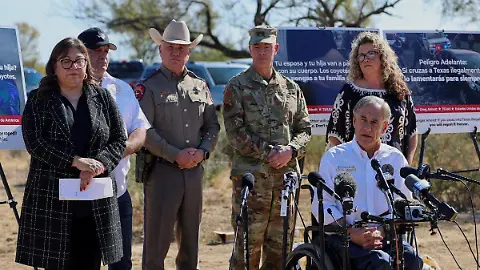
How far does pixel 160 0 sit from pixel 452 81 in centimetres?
1258

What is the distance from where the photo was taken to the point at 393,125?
6.36m

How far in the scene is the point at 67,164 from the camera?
195 inches

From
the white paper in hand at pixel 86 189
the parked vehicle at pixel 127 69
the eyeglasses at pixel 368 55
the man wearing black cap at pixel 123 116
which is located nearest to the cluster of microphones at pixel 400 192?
the white paper in hand at pixel 86 189

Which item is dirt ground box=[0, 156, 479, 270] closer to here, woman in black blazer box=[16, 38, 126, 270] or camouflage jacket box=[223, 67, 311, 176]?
camouflage jacket box=[223, 67, 311, 176]

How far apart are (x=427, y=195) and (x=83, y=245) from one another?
226 cm

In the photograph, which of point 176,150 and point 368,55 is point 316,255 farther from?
point 368,55

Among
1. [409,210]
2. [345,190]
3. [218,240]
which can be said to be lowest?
[218,240]

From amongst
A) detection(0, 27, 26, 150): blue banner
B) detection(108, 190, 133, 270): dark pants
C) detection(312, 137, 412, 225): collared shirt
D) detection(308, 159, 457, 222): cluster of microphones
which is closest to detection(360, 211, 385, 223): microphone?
detection(308, 159, 457, 222): cluster of microphones

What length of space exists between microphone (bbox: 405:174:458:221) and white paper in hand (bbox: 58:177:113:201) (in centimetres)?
191

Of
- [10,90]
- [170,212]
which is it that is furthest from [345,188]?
[10,90]

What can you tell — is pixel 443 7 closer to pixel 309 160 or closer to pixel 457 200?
pixel 309 160

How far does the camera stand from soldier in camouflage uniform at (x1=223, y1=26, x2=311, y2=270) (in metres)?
6.29

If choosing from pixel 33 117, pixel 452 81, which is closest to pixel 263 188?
pixel 33 117

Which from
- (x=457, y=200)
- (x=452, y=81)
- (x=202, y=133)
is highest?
(x=452, y=81)
